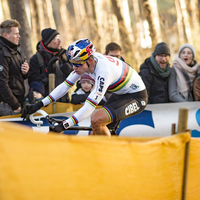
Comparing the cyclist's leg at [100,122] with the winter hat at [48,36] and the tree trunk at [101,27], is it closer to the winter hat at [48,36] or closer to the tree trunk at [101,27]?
the winter hat at [48,36]

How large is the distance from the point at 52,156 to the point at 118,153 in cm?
59

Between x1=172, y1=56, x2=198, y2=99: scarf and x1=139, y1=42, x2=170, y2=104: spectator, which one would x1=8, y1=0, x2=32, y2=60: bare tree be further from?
x1=172, y1=56, x2=198, y2=99: scarf

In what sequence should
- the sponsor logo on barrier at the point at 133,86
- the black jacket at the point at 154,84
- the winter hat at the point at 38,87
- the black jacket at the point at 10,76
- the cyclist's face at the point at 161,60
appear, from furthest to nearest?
1. the cyclist's face at the point at 161,60
2. the black jacket at the point at 154,84
3. the winter hat at the point at 38,87
4. the black jacket at the point at 10,76
5. the sponsor logo on barrier at the point at 133,86

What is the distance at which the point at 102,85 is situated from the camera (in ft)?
15.2

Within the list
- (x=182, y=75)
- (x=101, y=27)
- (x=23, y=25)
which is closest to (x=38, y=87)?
(x=182, y=75)

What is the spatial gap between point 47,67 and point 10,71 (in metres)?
0.84

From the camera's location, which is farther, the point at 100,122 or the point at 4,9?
the point at 4,9

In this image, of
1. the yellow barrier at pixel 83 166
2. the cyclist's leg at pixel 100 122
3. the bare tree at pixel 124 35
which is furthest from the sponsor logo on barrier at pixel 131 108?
the bare tree at pixel 124 35

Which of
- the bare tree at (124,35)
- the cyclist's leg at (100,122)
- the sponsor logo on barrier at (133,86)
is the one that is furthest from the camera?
the bare tree at (124,35)

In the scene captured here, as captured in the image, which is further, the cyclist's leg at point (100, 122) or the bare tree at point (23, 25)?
the bare tree at point (23, 25)

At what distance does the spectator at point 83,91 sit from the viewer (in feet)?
22.1

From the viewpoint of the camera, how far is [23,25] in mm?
9430

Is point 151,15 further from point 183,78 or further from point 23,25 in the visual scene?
point 183,78

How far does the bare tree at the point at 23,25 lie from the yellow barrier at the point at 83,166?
6.61m
